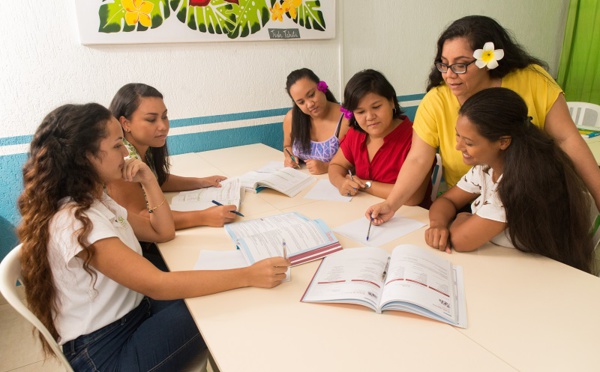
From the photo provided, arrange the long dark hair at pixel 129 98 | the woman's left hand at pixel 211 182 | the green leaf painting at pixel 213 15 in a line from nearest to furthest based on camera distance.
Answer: the long dark hair at pixel 129 98 < the woman's left hand at pixel 211 182 < the green leaf painting at pixel 213 15

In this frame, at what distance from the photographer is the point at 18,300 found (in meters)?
0.90

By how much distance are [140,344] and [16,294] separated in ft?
1.04

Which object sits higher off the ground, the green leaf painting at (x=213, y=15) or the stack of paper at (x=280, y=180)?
the green leaf painting at (x=213, y=15)

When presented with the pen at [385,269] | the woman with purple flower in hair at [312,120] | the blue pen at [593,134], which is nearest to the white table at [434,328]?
the pen at [385,269]

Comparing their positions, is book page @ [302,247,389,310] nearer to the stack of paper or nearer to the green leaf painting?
the stack of paper

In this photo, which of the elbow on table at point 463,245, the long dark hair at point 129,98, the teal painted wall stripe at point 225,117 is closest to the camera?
the elbow on table at point 463,245

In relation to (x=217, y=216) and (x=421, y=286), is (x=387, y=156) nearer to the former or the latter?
(x=217, y=216)

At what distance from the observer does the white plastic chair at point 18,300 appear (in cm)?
90

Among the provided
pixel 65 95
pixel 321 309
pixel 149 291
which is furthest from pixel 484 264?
pixel 65 95

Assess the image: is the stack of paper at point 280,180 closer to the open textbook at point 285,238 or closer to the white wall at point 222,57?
the open textbook at point 285,238

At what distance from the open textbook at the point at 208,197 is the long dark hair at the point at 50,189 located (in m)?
0.61

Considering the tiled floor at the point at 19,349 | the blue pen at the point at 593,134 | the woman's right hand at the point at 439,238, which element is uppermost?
the blue pen at the point at 593,134

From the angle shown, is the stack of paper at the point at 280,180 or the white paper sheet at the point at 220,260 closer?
the white paper sheet at the point at 220,260

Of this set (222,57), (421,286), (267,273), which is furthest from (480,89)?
(222,57)
